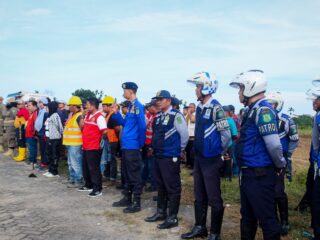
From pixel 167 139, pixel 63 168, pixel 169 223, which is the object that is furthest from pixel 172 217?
pixel 63 168

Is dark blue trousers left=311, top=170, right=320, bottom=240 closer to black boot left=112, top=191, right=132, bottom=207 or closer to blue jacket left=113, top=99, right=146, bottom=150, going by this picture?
blue jacket left=113, top=99, right=146, bottom=150

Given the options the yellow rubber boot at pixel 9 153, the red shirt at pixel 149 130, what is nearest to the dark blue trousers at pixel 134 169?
the red shirt at pixel 149 130

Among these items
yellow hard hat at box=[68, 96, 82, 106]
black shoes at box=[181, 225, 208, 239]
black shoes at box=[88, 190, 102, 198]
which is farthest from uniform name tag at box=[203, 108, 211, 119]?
yellow hard hat at box=[68, 96, 82, 106]

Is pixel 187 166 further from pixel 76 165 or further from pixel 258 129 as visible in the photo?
pixel 258 129

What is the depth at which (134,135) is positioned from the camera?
21.6 ft

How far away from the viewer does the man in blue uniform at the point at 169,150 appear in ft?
18.5

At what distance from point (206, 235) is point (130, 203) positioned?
6.96 ft

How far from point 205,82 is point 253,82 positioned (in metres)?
1.05

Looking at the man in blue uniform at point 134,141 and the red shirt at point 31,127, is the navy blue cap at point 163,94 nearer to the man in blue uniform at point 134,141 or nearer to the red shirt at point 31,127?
the man in blue uniform at point 134,141

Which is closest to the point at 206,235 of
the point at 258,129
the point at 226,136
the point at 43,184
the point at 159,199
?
the point at 159,199

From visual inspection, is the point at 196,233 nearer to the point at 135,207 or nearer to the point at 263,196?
the point at 263,196

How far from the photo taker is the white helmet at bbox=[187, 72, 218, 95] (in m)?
5.05

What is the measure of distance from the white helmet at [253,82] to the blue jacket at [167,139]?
1.75 m

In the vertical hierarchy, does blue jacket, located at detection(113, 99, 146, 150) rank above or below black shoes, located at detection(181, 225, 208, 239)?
above
